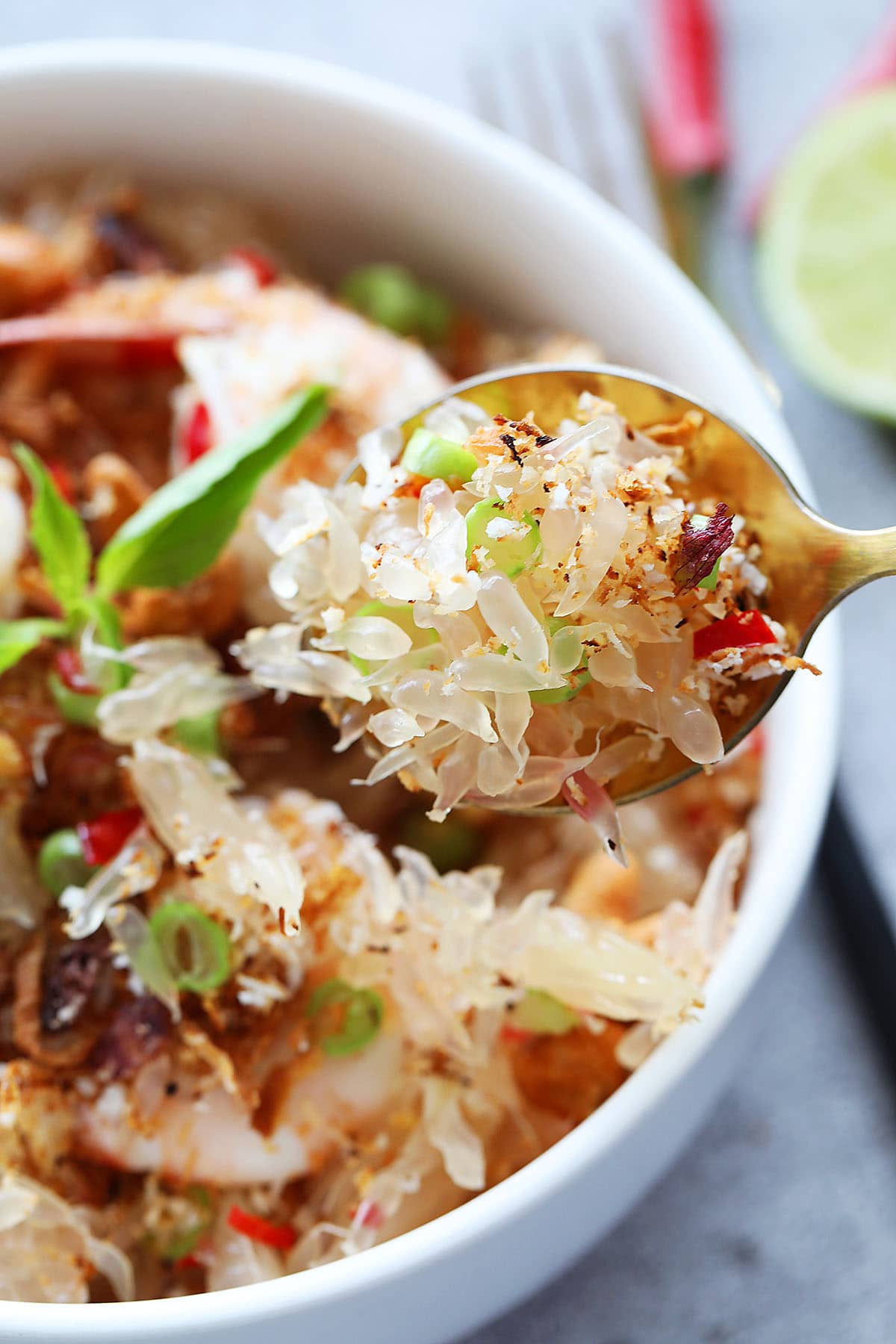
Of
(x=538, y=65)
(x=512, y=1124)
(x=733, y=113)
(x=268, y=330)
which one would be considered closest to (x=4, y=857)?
(x=512, y=1124)

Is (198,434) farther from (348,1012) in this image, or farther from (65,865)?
(348,1012)

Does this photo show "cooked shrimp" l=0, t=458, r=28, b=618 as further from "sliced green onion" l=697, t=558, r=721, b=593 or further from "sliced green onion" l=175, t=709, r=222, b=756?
"sliced green onion" l=697, t=558, r=721, b=593

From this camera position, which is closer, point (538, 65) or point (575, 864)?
point (575, 864)

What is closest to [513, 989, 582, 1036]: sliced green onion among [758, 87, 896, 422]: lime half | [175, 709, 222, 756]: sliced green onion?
[175, 709, 222, 756]: sliced green onion

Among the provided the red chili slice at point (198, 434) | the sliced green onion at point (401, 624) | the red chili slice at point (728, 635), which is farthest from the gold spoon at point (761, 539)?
the red chili slice at point (198, 434)

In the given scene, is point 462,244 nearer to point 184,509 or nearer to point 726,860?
point 184,509
